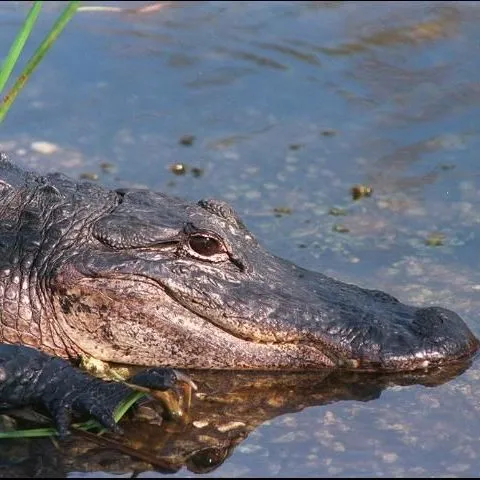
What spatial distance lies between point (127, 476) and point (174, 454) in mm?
297

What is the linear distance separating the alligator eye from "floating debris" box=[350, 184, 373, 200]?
2656 millimetres

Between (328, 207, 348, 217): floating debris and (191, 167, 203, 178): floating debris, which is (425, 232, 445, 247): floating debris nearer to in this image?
(328, 207, 348, 217): floating debris

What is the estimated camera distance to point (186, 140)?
1030 centimetres

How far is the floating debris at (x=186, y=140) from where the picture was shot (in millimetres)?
10219

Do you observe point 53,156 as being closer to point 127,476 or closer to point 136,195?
point 136,195

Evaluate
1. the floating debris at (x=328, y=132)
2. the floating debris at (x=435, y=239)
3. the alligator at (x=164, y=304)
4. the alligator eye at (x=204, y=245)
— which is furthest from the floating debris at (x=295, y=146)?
the alligator eye at (x=204, y=245)

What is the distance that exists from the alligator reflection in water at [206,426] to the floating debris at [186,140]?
3.70 m

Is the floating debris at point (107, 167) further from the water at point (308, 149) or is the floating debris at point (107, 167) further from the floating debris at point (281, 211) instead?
the floating debris at point (281, 211)

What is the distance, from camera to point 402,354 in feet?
22.2

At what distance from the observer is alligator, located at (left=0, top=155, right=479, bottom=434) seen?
667cm

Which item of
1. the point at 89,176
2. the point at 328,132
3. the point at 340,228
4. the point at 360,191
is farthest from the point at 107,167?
the point at 340,228

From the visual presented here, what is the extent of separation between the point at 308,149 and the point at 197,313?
141 inches

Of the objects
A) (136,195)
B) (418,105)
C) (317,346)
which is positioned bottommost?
(418,105)

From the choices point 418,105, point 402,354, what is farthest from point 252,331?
point 418,105
